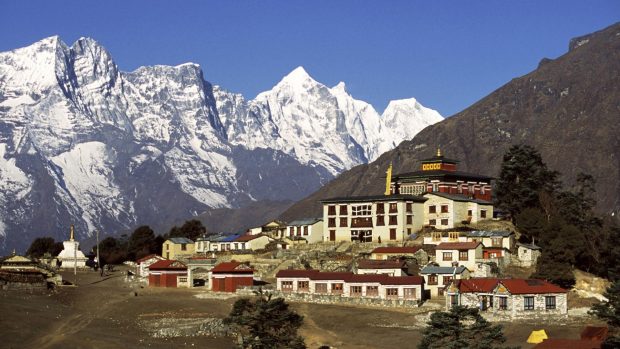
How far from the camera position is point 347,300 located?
4798 inches

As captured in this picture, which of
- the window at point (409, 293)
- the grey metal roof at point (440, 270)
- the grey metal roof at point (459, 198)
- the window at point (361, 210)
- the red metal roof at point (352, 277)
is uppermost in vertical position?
the grey metal roof at point (459, 198)

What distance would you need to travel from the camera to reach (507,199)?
A: 482 feet

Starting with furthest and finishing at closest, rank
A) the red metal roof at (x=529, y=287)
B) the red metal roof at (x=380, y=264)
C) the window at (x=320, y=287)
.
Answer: the red metal roof at (x=380, y=264)
the window at (x=320, y=287)
the red metal roof at (x=529, y=287)

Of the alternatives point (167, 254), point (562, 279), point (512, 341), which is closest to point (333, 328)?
point (512, 341)

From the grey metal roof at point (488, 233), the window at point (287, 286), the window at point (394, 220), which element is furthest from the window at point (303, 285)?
the window at point (394, 220)

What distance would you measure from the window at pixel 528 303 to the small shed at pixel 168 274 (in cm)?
4575

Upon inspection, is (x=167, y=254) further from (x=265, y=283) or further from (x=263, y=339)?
(x=263, y=339)

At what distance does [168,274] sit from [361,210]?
2571cm

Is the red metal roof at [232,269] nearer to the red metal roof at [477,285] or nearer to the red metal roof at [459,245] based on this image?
the red metal roof at [459,245]

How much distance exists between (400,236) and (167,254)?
43.3 metres

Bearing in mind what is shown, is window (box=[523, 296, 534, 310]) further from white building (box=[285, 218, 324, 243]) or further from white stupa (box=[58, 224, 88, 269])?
white stupa (box=[58, 224, 88, 269])

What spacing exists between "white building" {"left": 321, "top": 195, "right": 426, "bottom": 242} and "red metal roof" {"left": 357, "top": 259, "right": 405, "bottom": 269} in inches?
535

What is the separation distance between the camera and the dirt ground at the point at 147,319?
324 ft

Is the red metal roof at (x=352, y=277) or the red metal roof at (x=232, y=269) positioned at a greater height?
the red metal roof at (x=232, y=269)
